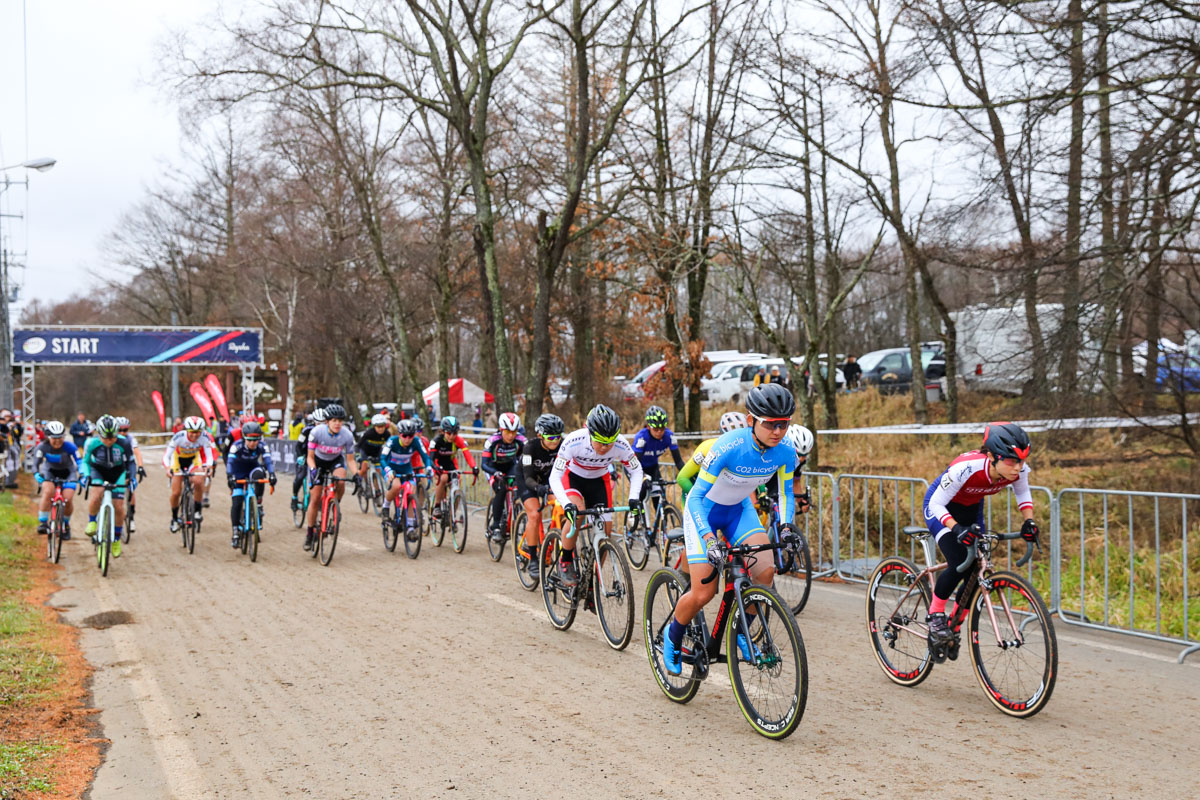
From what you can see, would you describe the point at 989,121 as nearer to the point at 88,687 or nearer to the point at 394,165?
the point at 88,687

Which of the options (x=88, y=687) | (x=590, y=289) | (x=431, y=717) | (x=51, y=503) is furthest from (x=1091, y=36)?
(x=590, y=289)

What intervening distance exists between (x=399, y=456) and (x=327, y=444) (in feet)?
3.17

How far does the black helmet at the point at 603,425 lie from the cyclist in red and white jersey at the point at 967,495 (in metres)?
2.68

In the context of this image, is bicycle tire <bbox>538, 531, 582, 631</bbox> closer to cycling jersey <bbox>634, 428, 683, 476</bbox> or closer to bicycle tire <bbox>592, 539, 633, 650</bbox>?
bicycle tire <bbox>592, 539, 633, 650</bbox>

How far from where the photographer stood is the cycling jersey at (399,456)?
1433 cm

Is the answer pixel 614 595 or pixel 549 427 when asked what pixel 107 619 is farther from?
pixel 614 595

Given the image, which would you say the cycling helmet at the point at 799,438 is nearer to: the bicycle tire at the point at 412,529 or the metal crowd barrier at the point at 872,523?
the metal crowd barrier at the point at 872,523

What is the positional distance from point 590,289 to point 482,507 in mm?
14594

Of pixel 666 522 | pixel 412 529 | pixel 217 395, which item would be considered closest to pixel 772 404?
pixel 666 522

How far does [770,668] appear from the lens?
19.2 feet

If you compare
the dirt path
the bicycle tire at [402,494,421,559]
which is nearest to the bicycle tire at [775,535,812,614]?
the dirt path

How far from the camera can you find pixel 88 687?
7688mm

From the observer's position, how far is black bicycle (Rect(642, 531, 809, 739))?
5.67 meters

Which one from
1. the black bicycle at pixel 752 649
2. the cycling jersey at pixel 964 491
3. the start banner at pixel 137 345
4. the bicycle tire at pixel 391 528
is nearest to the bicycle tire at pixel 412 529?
the bicycle tire at pixel 391 528
